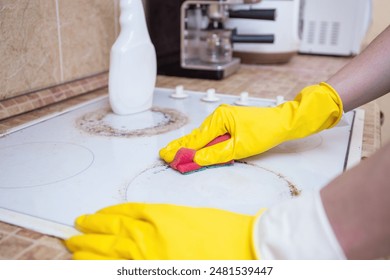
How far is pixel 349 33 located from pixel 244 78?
2.17 ft

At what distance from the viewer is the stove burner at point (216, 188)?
19.9 inches

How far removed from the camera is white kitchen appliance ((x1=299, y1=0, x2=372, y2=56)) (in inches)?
62.7

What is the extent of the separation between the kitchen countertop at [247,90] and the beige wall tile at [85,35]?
0.08 metres

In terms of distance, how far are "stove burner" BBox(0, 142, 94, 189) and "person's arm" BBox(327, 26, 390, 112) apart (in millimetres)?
449

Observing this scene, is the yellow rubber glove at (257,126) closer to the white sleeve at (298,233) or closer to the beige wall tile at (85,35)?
the white sleeve at (298,233)

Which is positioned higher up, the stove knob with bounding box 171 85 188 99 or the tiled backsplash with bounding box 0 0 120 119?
the tiled backsplash with bounding box 0 0 120 119

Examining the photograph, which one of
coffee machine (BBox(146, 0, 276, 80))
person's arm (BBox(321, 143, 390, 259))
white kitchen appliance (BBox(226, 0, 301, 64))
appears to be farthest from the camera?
white kitchen appliance (BBox(226, 0, 301, 64))

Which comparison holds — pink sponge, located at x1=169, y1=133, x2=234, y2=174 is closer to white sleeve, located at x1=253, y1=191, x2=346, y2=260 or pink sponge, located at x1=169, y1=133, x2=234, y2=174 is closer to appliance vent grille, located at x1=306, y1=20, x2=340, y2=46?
white sleeve, located at x1=253, y1=191, x2=346, y2=260

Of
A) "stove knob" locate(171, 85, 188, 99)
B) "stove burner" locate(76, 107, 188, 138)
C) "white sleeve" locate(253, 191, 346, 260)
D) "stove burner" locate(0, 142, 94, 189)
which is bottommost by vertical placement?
"stove burner" locate(76, 107, 188, 138)

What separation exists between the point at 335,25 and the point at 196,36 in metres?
0.69

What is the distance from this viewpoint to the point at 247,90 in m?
1.12

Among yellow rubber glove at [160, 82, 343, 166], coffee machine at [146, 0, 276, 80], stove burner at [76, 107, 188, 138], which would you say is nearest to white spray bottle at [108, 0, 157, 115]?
stove burner at [76, 107, 188, 138]

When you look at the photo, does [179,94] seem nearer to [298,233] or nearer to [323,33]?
[298,233]

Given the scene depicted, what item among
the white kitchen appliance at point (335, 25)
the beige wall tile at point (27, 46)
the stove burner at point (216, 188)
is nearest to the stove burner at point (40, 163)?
the stove burner at point (216, 188)
